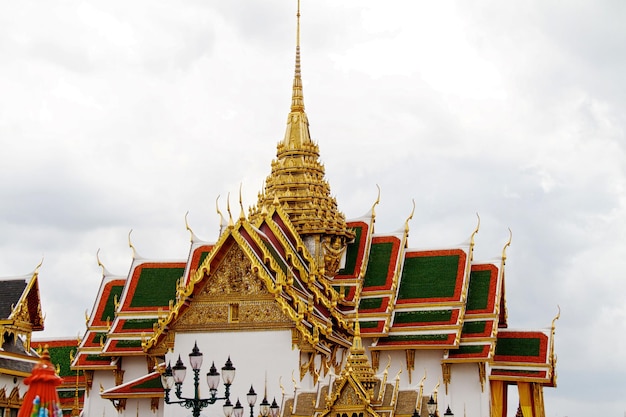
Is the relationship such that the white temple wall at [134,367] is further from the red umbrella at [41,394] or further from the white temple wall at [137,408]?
the red umbrella at [41,394]

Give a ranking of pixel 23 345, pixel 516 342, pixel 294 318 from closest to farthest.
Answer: pixel 294 318
pixel 23 345
pixel 516 342

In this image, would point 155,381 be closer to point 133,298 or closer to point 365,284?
point 133,298

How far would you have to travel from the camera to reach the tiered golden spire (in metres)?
30.4

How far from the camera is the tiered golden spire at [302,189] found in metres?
30.4

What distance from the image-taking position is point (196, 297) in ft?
87.8

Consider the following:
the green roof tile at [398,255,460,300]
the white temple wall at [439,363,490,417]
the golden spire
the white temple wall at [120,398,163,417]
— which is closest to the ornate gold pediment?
the white temple wall at [120,398,163,417]

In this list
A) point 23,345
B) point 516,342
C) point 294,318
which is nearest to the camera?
point 294,318

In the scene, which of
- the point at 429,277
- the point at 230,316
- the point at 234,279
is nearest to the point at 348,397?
the point at 230,316

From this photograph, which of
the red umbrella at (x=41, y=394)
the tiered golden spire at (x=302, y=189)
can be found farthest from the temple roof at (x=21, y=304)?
the red umbrella at (x=41, y=394)

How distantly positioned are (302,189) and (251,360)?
6.66m

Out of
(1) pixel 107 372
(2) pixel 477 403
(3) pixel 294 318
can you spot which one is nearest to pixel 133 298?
(1) pixel 107 372

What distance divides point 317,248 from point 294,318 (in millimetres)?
4827

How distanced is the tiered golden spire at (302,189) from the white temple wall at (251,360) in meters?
4.84

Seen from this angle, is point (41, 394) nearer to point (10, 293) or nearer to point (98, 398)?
point (10, 293)
